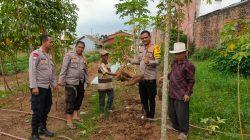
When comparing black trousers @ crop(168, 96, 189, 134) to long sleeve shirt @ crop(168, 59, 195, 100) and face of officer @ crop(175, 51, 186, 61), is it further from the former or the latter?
face of officer @ crop(175, 51, 186, 61)

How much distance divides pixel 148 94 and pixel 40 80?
6.32 feet

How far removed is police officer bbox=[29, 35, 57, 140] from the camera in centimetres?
614

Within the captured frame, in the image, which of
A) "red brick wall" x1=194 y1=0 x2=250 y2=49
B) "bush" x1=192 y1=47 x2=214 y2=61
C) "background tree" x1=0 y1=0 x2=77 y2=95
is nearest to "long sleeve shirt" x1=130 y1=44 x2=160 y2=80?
"background tree" x1=0 y1=0 x2=77 y2=95

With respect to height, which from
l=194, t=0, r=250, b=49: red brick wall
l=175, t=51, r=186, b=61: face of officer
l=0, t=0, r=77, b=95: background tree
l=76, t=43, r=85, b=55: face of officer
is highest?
l=194, t=0, r=250, b=49: red brick wall

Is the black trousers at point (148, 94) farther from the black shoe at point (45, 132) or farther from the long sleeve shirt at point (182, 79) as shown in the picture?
the black shoe at point (45, 132)

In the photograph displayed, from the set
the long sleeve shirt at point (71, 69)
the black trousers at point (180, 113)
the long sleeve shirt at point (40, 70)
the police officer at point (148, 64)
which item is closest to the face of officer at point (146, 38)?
the police officer at point (148, 64)

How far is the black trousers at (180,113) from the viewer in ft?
20.3

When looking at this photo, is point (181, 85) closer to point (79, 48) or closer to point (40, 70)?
point (79, 48)

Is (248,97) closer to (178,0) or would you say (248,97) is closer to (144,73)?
(144,73)

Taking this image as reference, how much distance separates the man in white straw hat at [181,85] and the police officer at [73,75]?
1781 mm

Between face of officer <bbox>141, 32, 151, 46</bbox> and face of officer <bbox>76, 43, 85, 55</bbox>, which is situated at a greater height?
face of officer <bbox>141, 32, 151, 46</bbox>

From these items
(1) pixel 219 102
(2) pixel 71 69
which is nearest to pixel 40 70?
(2) pixel 71 69

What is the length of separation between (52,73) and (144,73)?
1.60 metres

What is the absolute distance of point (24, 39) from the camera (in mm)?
8695
